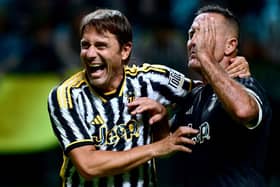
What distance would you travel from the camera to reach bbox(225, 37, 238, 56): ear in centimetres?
545

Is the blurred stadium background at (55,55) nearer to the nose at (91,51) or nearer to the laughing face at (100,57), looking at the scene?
the laughing face at (100,57)

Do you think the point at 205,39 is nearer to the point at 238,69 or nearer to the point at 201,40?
the point at 201,40

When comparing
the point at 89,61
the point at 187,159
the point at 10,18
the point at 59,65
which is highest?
the point at 10,18

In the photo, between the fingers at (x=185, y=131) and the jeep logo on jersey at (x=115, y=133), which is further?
the jeep logo on jersey at (x=115, y=133)

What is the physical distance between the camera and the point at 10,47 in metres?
11.1

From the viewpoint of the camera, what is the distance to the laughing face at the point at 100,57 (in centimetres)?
542

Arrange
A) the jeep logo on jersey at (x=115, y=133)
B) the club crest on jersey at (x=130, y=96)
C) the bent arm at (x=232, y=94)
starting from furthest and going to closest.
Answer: the club crest on jersey at (x=130, y=96) < the jeep logo on jersey at (x=115, y=133) < the bent arm at (x=232, y=94)

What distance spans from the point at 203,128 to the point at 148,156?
14.9 inches

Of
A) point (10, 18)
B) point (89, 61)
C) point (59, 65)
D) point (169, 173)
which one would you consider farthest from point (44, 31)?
point (89, 61)

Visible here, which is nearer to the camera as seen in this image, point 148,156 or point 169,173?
point 148,156

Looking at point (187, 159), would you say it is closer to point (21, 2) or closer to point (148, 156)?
point (148, 156)

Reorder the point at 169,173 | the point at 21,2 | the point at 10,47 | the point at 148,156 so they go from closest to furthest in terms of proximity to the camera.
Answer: the point at 148,156 → the point at 169,173 → the point at 10,47 → the point at 21,2

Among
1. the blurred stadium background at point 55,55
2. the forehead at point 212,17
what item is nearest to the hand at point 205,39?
the forehead at point 212,17

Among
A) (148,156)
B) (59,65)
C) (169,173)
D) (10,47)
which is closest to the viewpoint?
(148,156)
